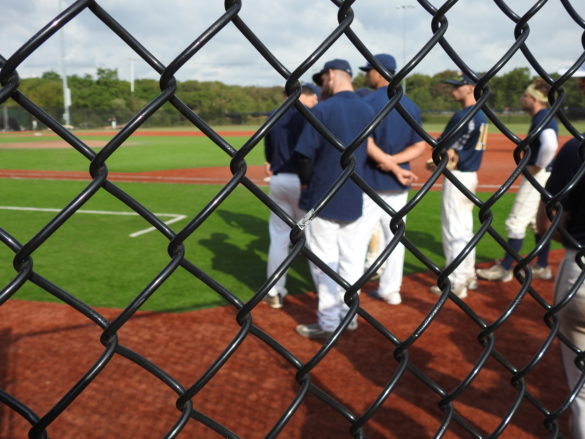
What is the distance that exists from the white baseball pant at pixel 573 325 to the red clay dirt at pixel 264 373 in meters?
0.69

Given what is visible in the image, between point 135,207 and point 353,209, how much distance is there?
3.15 m

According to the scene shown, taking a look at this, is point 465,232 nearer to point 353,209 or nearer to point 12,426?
point 353,209

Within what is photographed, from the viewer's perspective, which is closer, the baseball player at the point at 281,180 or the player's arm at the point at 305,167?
the player's arm at the point at 305,167

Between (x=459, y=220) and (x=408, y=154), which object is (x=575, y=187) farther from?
(x=459, y=220)

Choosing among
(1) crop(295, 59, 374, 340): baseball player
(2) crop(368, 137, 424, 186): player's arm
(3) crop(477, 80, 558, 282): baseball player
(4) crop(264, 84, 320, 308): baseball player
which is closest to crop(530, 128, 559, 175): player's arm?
(3) crop(477, 80, 558, 282): baseball player

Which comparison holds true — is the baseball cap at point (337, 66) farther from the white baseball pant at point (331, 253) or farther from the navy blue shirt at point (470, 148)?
the navy blue shirt at point (470, 148)

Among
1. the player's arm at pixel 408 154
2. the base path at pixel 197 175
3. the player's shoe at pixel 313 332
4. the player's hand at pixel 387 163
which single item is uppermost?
the base path at pixel 197 175

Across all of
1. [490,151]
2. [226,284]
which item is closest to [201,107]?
[490,151]

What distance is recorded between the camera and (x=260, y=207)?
9.50 m

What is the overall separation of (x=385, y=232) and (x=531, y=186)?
1.70 m

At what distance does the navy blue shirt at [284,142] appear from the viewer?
4.39m

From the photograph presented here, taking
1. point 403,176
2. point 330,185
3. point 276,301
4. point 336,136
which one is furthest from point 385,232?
point 336,136

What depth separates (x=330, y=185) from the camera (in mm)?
3643

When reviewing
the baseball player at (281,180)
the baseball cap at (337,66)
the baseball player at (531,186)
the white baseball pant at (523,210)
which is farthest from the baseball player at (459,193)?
the baseball player at (281,180)
